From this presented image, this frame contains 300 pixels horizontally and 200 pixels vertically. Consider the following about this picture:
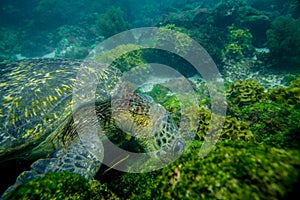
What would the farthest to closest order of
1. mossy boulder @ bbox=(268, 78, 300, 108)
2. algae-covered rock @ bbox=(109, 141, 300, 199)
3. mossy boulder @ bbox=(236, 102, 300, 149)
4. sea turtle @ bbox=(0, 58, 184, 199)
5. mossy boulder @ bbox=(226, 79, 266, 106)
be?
mossy boulder @ bbox=(226, 79, 266, 106) < mossy boulder @ bbox=(268, 78, 300, 108) < mossy boulder @ bbox=(236, 102, 300, 149) < sea turtle @ bbox=(0, 58, 184, 199) < algae-covered rock @ bbox=(109, 141, 300, 199)

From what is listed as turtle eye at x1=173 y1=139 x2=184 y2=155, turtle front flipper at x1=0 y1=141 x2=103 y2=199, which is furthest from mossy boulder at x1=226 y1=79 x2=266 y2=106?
turtle front flipper at x1=0 y1=141 x2=103 y2=199

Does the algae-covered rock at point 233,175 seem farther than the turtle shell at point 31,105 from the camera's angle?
No

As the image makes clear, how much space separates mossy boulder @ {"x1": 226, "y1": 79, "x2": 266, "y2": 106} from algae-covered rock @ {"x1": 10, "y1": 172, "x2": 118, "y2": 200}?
14.5ft

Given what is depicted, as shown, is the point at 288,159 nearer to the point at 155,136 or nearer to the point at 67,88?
the point at 155,136

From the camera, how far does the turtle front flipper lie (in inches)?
87.0

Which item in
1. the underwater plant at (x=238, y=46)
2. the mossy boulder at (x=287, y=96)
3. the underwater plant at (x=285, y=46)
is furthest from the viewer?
the underwater plant at (x=238, y=46)

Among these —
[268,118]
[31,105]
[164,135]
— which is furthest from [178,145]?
Answer: [31,105]

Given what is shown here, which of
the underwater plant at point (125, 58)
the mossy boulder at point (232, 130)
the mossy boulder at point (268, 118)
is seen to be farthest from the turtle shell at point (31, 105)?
the underwater plant at point (125, 58)

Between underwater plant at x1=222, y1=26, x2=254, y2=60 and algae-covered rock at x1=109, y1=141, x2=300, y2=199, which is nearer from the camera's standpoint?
algae-covered rock at x1=109, y1=141, x2=300, y2=199

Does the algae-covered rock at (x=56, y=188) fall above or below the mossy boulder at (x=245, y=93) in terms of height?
above

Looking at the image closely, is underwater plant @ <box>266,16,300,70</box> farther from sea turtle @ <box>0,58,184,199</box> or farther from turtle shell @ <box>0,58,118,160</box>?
turtle shell @ <box>0,58,118,160</box>

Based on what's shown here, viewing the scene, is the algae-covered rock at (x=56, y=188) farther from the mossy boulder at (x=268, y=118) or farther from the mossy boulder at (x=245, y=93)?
the mossy boulder at (x=245, y=93)

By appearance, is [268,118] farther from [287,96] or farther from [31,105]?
[31,105]

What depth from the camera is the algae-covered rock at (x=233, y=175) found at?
972 millimetres
